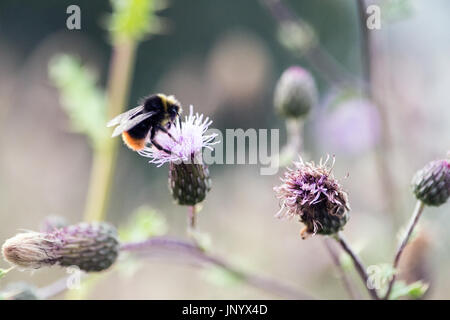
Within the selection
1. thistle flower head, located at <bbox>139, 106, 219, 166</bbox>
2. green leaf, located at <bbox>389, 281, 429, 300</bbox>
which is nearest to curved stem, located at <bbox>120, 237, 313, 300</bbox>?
thistle flower head, located at <bbox>139, 106, 219, 166</bbox>

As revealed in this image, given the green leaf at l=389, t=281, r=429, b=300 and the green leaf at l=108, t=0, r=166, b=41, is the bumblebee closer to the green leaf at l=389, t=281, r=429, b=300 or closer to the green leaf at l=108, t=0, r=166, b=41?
the green leaf at l=108, t=0, r=166, b=41

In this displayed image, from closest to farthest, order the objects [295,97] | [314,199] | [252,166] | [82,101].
Result: [314,199]
[295,97]
[82,101]
[252,166]

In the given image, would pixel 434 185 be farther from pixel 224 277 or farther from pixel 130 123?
pixel 130 123

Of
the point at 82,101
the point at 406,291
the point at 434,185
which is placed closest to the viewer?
the point at 406,291

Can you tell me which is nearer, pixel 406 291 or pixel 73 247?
pixel 406 291

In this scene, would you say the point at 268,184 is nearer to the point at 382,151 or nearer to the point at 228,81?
the point at 228,81

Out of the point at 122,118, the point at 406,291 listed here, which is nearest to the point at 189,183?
the point at 122,118

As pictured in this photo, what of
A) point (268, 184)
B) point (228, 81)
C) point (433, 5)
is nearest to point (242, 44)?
point (228, 81)
